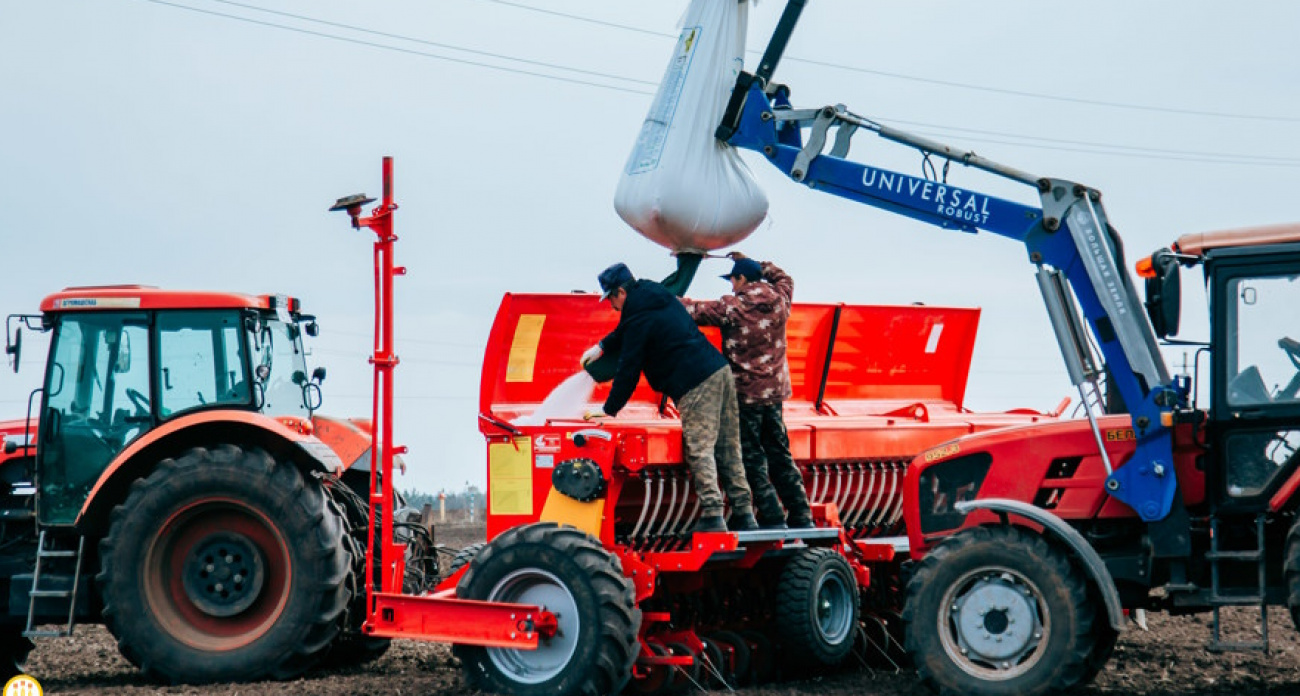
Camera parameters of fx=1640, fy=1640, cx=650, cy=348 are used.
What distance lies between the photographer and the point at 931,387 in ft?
41.2

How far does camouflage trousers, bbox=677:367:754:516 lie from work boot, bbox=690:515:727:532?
0.02 m

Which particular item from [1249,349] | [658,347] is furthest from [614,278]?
[1249,349]

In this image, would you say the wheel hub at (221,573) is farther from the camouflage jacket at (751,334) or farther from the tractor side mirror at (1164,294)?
Result: the tractor side mirror at (1164,294)

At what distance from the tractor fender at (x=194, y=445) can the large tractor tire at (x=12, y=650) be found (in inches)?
48.9

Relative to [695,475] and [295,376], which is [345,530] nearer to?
[295,376]

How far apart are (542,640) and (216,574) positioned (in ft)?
8.35

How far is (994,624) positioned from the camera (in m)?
8.34

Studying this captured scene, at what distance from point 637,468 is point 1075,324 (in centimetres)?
255

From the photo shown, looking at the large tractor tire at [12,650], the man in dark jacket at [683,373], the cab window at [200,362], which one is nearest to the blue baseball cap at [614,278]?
the man in dark jacket at [683,373]

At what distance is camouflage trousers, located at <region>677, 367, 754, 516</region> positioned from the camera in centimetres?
937

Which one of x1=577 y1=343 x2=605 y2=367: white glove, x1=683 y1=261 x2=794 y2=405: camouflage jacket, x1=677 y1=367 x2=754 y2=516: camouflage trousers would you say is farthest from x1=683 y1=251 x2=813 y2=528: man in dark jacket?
x1=577 y1=343 x2=605 y2=367: white glove

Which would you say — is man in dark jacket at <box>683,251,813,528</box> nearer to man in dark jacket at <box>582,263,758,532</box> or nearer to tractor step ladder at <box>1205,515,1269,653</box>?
man in dark jacket at <box>582,263,758,532</box>

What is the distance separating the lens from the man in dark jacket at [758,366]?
9914 mm

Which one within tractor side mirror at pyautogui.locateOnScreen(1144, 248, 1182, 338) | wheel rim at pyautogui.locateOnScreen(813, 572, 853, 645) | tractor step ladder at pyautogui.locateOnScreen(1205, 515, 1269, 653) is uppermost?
tractor side mirror at pyautogui.locateOnScreen(1144, 248, 1182, 338)
